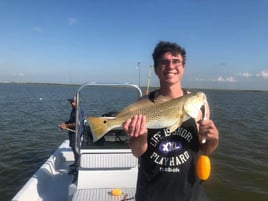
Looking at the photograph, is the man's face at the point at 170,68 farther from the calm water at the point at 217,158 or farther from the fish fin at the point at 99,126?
the calm water at the point at 217,158

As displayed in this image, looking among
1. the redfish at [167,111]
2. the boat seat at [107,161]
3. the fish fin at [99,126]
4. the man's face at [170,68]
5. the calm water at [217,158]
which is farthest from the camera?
the calm water at [217,158]

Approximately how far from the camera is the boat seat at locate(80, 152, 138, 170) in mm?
5652

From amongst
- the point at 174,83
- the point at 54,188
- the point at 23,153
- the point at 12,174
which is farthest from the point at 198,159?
the point at 23,153

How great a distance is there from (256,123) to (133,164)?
76.4 ft

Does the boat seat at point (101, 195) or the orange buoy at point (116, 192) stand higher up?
the orange buoy at point (116, 192)

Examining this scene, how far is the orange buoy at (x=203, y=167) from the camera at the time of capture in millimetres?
2688

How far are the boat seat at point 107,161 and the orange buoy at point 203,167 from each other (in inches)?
121

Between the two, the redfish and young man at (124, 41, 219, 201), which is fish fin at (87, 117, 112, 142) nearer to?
the redfish

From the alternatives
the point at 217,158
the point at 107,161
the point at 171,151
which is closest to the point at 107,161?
the point at 107,161

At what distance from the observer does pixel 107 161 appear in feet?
18.8

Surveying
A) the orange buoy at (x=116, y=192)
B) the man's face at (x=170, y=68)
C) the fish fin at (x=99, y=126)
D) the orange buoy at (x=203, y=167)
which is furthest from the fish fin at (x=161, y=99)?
the orange buoy at (x=116, y=192)

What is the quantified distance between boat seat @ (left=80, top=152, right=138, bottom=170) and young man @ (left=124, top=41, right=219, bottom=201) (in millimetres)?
2877

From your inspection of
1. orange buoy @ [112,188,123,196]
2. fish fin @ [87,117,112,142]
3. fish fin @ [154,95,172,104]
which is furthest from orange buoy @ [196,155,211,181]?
orange buoy @ [112,188,123,196]

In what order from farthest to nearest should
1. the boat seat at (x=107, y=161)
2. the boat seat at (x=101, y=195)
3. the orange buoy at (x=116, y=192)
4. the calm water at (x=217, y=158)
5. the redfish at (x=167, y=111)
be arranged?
the calm water at (x=217, y=158) → the boat seat at (x=107, y=161) → the orange buoy at (x=116, y=192) → the boat seat at (x=101, y=195) → the redfish at (x=167, y=111)
